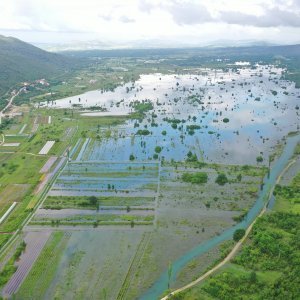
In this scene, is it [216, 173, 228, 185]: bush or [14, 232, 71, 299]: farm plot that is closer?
[14, 232, 71, 299]: farm plot

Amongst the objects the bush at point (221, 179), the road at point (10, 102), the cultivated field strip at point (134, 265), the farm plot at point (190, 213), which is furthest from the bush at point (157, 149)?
the road at point (10, 102)

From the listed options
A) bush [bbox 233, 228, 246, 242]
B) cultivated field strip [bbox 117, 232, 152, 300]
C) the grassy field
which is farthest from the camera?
bush [bbox 233, 228, 246, 242]

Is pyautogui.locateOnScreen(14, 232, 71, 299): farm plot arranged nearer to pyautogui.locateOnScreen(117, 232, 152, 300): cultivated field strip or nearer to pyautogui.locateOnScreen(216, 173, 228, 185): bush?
pyautogui.locateOnScreen(117, 232, 152, 300): cultivated field strip

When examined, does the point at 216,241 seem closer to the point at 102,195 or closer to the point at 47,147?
the point at 102,195

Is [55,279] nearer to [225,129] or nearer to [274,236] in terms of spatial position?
[274,236]

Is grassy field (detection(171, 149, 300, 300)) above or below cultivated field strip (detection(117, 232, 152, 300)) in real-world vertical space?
above

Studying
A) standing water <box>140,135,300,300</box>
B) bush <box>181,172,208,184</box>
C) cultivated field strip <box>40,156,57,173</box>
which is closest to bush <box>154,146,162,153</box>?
bush <box>181,172,208,184</box>

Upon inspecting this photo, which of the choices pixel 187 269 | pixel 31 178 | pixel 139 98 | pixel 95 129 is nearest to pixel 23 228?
pixel 31 178

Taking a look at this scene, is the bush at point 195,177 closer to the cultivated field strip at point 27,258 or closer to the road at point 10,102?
the cultivated field strip at point 27,258
